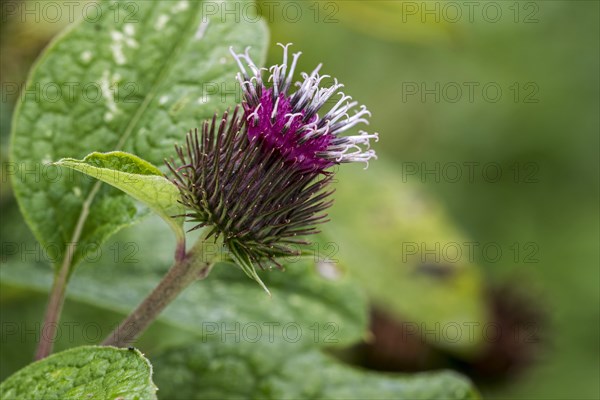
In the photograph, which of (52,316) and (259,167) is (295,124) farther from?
(52,316)

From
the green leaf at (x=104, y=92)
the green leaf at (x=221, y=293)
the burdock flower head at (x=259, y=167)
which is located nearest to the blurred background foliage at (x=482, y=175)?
the green leaf at (x=221, y=293)

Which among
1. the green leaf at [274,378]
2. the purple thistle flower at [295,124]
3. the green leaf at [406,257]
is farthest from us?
the green leaf at [406,257]

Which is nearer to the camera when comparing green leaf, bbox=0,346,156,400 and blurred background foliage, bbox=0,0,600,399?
green leaf, bbox=0,346,156,400

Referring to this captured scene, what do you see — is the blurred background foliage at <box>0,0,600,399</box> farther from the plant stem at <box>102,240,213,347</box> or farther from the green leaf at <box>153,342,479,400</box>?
the plant stem at <box>102,240,213,347</box>

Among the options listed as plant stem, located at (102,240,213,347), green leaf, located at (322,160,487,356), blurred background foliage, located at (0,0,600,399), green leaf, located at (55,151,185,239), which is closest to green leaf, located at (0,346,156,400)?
plant stem, located at (102,240,213,347)

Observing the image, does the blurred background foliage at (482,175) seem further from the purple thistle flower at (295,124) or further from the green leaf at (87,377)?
the green leaf at (87,377)

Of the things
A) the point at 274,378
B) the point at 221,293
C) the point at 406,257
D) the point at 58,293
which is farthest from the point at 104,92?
the point at 406,257

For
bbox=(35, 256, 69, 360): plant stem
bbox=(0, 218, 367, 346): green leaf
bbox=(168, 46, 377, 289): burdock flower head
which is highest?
bbox=(168, 46, 377, 289): burdock flower head

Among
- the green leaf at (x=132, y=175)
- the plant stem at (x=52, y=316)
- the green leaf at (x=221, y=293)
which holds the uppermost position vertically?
the green leaf at (x=132, y=175)
